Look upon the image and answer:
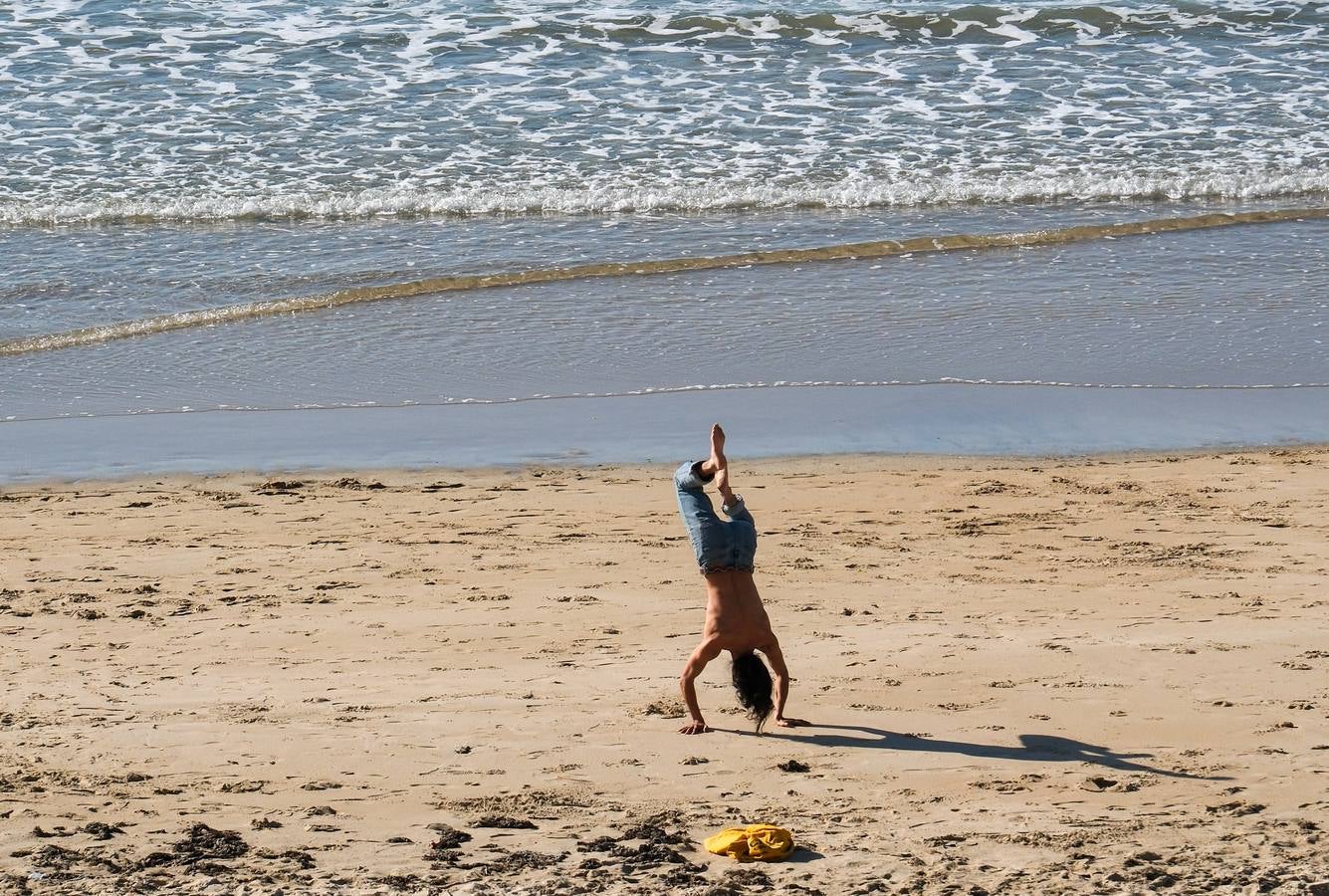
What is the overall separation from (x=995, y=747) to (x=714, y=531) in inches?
52.2

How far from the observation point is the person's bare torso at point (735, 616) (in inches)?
239

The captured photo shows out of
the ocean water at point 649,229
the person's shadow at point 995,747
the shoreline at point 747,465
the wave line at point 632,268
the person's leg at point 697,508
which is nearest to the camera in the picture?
the person's shadow at point 995,747

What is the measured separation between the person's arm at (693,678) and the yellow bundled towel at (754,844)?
1.02 metres

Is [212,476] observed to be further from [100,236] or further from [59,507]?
[100,236]

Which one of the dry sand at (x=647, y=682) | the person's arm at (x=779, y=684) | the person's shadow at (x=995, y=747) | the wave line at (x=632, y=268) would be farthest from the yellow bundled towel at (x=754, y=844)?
the wave line at (x=632, y=268)

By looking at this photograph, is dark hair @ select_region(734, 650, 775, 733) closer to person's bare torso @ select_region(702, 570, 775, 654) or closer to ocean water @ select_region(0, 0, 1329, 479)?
person's bare torso @ select_region(702, 570, 775, 654)

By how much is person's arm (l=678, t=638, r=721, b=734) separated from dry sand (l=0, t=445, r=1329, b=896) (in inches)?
4.0

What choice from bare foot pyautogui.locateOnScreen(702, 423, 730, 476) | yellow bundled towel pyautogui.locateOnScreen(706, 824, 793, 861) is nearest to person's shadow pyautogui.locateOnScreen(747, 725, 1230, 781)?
yellow bundled towel pyautogui.locateOnScreen(706, 824, 793, 861)

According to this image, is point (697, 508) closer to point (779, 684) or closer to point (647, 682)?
point (779, 684)

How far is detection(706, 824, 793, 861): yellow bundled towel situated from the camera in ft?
16.2

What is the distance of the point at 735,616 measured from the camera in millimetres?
6074

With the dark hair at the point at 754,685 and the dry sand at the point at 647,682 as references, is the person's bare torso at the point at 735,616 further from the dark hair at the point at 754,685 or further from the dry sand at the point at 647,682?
the dry sand at the point at 647,682

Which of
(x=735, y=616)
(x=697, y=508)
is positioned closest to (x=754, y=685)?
(x=735, y=616)

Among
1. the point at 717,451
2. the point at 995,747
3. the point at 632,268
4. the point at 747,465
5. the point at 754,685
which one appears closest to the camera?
the point at 717,451
